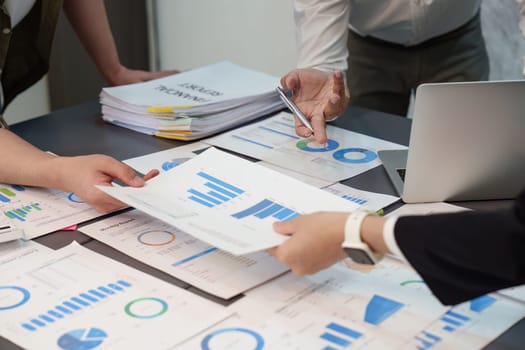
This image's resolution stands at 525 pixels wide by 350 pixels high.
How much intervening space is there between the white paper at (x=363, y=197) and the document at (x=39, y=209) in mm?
414

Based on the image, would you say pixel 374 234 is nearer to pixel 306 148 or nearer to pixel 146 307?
pixel 146 307

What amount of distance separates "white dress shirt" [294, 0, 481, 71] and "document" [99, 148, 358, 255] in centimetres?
55

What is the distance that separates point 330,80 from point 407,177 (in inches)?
18.5

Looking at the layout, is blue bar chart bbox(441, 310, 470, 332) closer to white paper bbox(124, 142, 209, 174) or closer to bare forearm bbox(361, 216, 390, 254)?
bare forearm bbox(361, 216, 390, 254)

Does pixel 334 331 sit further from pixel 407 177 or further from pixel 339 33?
pixel 339 33

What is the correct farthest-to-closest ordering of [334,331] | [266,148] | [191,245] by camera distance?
[266,148] → [191,245] → [334,331]

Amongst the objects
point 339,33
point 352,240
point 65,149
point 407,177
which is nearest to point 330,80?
point 339,33

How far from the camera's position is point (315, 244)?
0.96 meters

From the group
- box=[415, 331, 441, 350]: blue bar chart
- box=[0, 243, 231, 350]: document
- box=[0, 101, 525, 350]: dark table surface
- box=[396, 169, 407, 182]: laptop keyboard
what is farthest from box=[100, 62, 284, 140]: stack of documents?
box=[415, 331, 441, 350]: blue bar chart

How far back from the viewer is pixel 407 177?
1.25m

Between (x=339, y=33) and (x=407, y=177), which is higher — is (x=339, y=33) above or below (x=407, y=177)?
above

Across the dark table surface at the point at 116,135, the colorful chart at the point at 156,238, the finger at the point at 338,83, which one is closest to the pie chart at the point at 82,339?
the colorful chart at the point at 156,238

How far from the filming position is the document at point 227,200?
1.05 meters

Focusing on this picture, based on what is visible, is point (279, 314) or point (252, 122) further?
point (252, 122)
